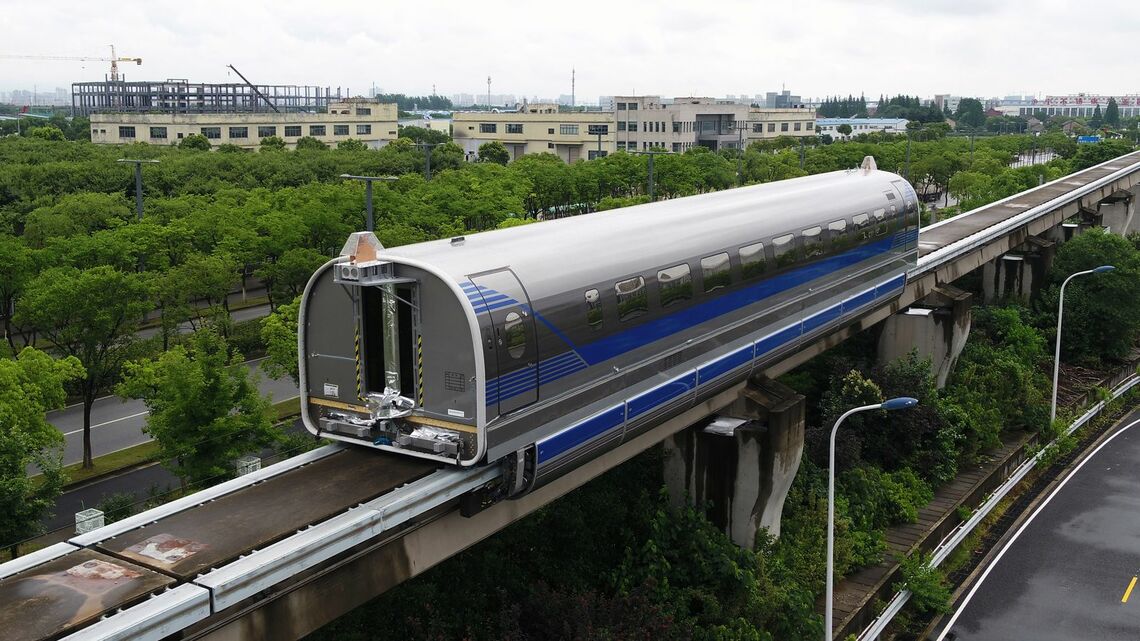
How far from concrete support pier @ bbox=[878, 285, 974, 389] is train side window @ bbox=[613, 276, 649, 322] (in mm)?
19868

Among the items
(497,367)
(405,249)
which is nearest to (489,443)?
(497,367)

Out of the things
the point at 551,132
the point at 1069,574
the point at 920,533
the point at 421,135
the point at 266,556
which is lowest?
the point at 1069,574

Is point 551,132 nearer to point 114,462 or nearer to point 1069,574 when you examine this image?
point 114,462

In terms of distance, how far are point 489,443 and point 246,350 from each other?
28.5 m

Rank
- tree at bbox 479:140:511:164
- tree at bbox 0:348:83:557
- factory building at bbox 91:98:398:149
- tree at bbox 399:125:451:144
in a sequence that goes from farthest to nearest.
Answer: tree at bbox 399:125:451:144, factory building at bbox 91:98:398:149, tree at bbox 479:140:511:164, tree at bbox 0:348:83:557

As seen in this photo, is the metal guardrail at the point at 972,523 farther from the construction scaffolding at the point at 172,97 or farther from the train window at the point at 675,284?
the construction scaffolding at the point at 172,97

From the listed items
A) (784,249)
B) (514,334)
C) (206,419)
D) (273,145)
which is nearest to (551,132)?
(273,145)

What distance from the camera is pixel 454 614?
18625mm

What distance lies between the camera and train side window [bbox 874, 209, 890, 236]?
92.1 feet

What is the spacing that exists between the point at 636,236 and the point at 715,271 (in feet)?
7.69

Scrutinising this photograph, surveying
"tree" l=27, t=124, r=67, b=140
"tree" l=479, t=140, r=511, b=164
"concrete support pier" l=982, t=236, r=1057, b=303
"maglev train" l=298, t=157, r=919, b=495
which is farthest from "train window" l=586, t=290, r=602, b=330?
"tree" l=27, t=124, r=67, b=140

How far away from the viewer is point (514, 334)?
1456cm

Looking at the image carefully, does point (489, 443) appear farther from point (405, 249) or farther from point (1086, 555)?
point (1086, 555)

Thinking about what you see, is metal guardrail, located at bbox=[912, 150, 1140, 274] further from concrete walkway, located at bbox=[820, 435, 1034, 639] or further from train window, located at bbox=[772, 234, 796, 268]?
train window, located at bbox=[772, 234, 796, 268]
